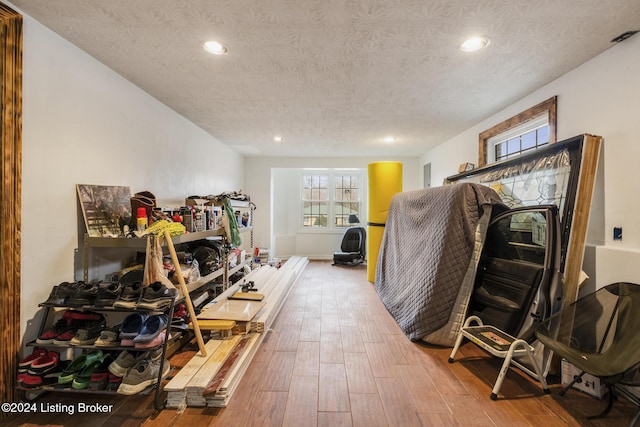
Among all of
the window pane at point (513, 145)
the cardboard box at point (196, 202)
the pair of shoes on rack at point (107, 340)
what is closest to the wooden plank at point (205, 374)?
the pair of shoes on rack at point (107, 340)

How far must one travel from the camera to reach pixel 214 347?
2.16 meters

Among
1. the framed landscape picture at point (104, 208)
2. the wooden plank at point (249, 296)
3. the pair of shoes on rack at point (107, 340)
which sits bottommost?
the wooden plank at point (249, 296)

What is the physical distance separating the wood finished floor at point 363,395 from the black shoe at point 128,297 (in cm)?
63

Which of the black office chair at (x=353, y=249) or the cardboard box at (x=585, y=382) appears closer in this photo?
the cardboard box at (x=585, y=382)

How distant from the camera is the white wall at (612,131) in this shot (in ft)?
5.97

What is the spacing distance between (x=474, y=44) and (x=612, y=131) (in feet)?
3.84

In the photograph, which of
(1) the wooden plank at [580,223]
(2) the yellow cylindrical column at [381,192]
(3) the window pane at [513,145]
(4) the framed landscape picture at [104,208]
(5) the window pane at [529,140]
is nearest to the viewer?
(1) the wooden plank at [580,223]

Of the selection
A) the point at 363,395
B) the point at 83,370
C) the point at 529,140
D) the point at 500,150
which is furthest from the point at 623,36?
the point at 83,370

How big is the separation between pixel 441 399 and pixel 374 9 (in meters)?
2.42

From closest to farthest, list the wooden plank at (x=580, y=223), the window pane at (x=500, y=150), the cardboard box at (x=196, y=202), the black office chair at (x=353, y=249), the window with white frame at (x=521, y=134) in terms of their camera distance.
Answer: the wooden plank at (x=580, y=223), the window with white frame at (x=521, y=134), the cardboard box at (x=196, y=202), the window pane at (x=500, y=150), the black office chair at (x=353, y=249)

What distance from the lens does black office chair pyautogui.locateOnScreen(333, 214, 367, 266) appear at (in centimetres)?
596

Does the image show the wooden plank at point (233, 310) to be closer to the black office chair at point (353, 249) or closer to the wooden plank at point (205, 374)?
the wooden plank at point (205, 374)

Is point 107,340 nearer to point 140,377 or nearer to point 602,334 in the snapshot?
point 140,377

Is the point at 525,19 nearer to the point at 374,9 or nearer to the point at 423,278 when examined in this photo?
the point at 374,9
